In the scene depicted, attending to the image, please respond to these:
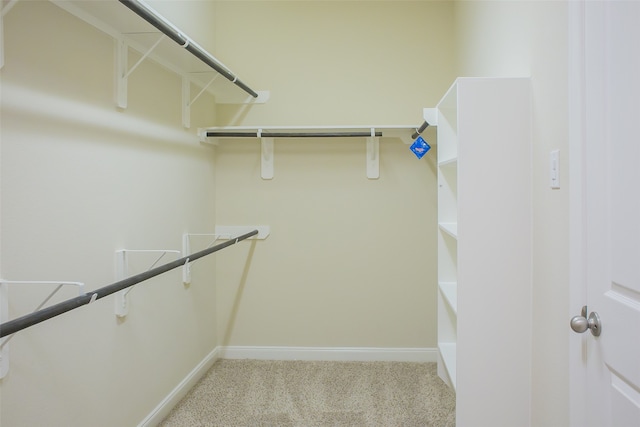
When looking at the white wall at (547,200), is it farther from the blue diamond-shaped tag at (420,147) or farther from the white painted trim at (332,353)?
the white painted trim at (332,353)

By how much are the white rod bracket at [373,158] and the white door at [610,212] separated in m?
1.65

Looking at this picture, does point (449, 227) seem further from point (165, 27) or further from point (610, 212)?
point (165, 27)

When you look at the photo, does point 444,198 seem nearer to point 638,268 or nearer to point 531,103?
point 531,103

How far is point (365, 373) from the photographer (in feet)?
8.57

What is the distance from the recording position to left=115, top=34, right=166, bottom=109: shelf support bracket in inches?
66.2

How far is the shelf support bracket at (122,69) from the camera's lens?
1.68 meters

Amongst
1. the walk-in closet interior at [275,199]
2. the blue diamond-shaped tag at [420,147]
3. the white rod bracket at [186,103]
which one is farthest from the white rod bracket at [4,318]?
the blue diamond-shaped tag at [420,147]

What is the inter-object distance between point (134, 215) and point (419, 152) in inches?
61.7

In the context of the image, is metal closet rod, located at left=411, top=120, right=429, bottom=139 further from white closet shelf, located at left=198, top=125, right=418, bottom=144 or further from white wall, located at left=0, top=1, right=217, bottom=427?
white wall, located at left=0, top=1, right=217, bottom=427

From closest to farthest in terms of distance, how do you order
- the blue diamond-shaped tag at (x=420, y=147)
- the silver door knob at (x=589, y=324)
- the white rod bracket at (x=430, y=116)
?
the silver door knob at (x=589, y=324) → the white rod bracket at (x=430, y=116) → the blue diamond-shaped tag at (x=420, y=147)

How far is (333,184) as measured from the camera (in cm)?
283

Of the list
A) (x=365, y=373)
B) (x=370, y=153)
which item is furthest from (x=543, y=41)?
(x=365, y=373)

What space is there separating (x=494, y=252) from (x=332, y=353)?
65.1 inches

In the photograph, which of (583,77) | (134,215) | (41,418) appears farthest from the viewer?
(134,215)
